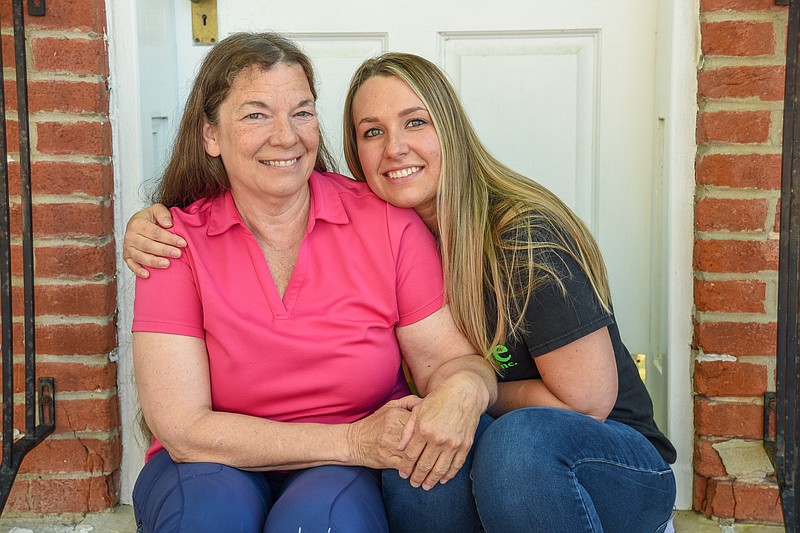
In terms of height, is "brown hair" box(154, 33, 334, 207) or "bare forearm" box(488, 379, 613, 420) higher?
"brown hair" box(154, 33, 334, 207)

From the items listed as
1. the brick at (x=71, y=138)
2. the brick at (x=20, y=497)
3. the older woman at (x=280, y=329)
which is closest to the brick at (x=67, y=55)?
the brick at (x=71, y=138)

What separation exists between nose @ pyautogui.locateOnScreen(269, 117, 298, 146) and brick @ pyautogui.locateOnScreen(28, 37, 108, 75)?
61 centimetres

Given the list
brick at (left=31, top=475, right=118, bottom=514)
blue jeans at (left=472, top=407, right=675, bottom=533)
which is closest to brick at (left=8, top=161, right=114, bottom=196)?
brick at (left=31, top=475, right=118, bottom=514)

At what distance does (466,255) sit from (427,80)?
0.36m

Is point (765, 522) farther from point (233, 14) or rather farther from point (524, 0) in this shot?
point (233, 14)

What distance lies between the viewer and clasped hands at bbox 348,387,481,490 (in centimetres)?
169

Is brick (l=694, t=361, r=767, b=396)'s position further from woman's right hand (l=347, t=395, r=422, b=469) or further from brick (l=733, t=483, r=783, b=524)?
woman's right hand (l=347, t=395, r=422, b=469)

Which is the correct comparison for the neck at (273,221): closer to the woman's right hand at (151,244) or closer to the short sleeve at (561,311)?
the woman's right hand at (151,244)

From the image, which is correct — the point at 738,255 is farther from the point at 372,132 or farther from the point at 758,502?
the point at 372,132

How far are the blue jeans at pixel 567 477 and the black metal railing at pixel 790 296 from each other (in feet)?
0.71

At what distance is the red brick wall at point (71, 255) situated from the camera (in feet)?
7.05

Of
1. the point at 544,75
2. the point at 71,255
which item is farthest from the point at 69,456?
the point at 544,75

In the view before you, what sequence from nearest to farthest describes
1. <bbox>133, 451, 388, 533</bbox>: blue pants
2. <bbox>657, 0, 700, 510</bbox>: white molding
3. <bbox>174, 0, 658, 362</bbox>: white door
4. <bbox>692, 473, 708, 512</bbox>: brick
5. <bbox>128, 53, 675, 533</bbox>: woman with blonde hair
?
<bbox>133, 451, 388, 533</bbox>: blue pants, <bbox>128, 53, 675, 533</bbox>: woman with blonde hair, <bbox>657, 0, 700, 510</bbox>: white molding, <bbox>692, 473, 708, 512</bbox>: brick, <bbox>174, 0, 658, 362</bbox>: white door

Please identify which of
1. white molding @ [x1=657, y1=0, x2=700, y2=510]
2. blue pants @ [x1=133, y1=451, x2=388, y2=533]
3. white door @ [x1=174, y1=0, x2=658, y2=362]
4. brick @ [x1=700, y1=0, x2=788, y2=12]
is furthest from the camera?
white door @ [x1=174, y1=0, x2=658, y2=362]
